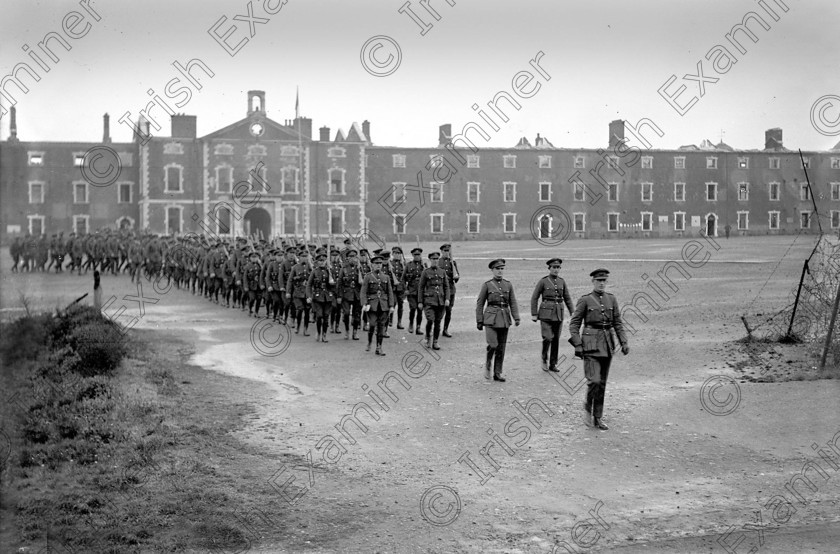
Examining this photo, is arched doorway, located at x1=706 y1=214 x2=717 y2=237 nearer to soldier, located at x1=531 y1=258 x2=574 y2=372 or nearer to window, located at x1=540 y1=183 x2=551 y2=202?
window, located at x1=540 y1=183 x2=551 y2=202

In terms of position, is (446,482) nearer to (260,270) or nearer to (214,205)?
(260,270)

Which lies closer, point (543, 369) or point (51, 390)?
point (51, 390)

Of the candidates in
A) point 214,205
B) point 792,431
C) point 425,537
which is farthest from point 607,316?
point 214,205

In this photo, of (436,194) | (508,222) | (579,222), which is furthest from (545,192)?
(436,194)

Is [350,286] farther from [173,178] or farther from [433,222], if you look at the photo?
[433,222]

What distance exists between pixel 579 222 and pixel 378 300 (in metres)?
55.2

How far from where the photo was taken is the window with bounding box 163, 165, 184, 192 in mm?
61781

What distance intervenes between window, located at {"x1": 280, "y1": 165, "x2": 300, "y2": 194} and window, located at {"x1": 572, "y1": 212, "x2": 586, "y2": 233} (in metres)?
23.3

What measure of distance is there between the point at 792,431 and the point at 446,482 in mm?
5018

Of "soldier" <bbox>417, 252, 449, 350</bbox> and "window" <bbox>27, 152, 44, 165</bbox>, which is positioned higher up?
"window" <bbox>27, 152, 44, 165</bbox>

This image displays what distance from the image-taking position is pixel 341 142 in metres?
64.8

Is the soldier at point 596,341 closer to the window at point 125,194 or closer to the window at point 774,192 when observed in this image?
the window at point 125,194

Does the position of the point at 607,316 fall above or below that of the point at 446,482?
above

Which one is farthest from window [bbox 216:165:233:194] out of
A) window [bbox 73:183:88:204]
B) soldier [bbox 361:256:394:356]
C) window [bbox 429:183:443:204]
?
soldier [bbox 361:256:394:356]
